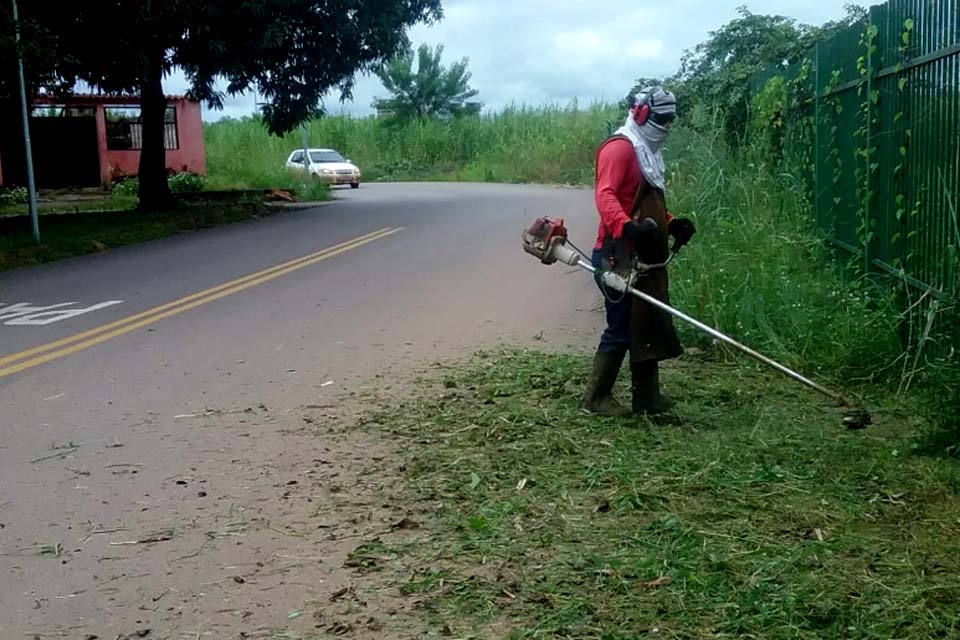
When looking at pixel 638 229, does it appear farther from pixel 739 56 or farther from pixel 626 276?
pixel 739 56

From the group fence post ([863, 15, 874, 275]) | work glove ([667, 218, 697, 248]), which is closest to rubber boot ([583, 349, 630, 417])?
work glove ([667, 218, 697, 248])

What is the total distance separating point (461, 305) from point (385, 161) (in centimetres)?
4216

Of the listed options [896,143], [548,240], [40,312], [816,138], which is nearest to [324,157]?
[40,312]

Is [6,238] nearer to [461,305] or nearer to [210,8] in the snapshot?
[210,8]

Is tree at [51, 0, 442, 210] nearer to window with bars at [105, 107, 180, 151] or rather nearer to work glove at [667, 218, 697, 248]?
window with bars at [105, 107, 180, 151]

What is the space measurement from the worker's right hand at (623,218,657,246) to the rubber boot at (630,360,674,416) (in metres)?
0.76

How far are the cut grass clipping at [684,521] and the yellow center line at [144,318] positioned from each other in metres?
3.44

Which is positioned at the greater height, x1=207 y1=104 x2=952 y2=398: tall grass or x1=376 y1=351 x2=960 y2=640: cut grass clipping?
x1=207 y1=104 x2=952 y2=398: tall grass

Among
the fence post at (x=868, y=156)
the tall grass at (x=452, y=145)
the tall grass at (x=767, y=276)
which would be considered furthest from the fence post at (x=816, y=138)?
the tall grass at (x=452, y=145)

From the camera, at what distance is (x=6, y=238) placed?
17812 mm

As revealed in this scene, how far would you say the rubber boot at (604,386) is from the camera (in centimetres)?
672

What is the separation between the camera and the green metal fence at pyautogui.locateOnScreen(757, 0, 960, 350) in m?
6.66

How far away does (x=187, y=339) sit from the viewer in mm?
9688

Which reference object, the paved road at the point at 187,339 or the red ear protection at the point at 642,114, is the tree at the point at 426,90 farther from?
the red ear protection at the point at 642,114
